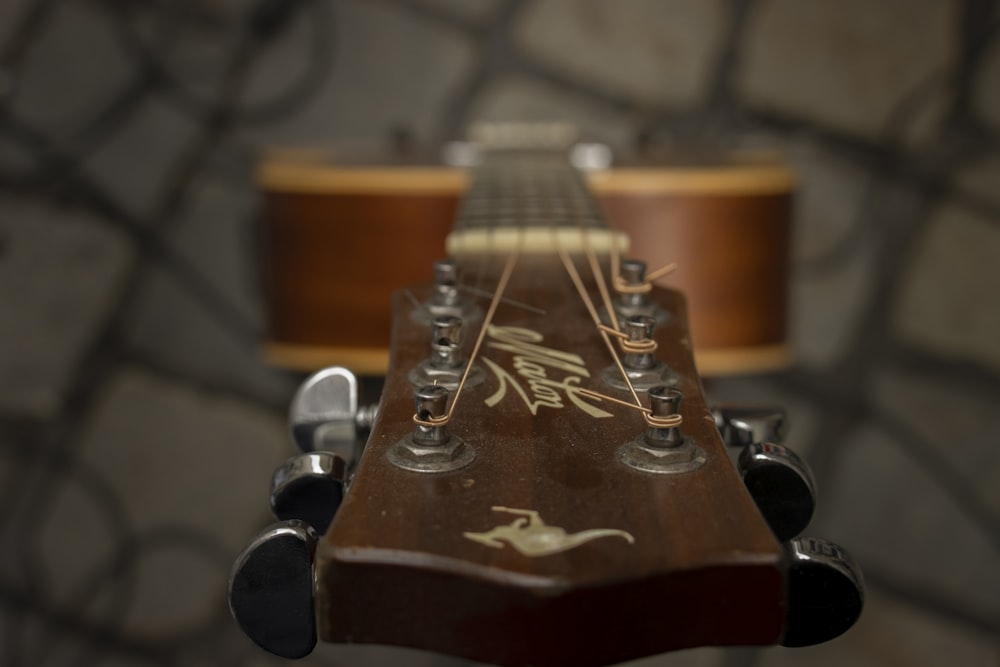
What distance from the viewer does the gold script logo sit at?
608 mm

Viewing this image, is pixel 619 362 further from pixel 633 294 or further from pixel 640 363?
pixel 633 294

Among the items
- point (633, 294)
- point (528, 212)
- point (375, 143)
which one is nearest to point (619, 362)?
point (633, 294)

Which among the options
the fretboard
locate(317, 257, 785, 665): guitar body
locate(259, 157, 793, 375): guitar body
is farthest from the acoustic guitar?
locate(259, 157, 793, 375): guitar body

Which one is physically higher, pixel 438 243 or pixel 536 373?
pixel 536 373

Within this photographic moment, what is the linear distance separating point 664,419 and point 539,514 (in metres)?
0.10

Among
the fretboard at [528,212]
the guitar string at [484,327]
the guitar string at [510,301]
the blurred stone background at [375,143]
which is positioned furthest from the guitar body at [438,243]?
the guitar string at [510,301]

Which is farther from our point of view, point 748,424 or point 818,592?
point 748,424

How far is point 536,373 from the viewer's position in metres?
0.65

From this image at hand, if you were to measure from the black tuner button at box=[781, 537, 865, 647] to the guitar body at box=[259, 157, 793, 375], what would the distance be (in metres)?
0.95

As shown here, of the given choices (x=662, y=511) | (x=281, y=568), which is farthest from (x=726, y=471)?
(x=281, y=568)

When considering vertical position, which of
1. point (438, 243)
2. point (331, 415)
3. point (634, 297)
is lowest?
point (438, 243)

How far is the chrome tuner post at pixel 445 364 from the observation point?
2.04 feet

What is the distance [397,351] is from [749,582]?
32 centimetres

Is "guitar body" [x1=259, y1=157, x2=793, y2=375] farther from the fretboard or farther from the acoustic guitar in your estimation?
the acoustic guitar
